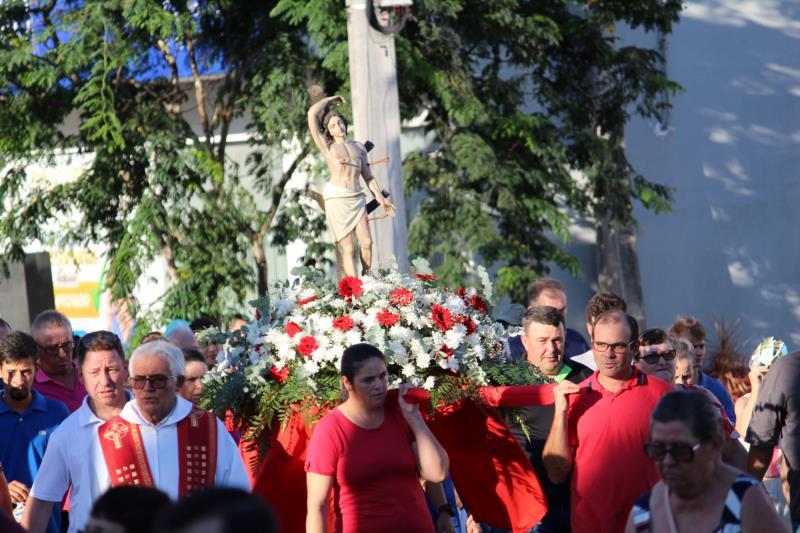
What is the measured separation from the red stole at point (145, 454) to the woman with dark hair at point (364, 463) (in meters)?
0.48

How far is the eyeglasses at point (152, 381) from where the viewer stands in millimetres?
5195

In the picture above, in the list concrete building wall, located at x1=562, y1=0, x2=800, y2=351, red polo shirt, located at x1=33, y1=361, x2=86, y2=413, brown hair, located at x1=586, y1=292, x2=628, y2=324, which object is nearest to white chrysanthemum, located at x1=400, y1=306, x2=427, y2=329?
brown hair, located at x1=586, y1=292, x2=628, y2=324

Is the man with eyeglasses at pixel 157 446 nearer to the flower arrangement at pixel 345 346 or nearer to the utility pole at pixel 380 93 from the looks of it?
the flower arrangement at pixel 345 346

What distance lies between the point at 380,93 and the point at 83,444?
491 cm

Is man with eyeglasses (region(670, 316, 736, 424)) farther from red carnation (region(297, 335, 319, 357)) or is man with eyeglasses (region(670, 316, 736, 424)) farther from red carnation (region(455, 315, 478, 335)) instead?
red carnation (region(297, 335, 319, 357))

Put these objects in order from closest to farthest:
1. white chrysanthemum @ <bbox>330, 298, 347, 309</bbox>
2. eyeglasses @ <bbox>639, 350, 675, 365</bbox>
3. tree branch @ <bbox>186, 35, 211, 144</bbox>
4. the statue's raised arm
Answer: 1. white chrysanthemum @ <bbox>330, 298, 347, 309</bbox>
2. eyeglasses @ <bbox>639, 350, 675, 365</bbox>
3. the statue's raised arm
4. tree branch @ <bbox>186, 35, 211, 144</bbox>

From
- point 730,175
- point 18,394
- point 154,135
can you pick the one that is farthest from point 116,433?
point 730,175

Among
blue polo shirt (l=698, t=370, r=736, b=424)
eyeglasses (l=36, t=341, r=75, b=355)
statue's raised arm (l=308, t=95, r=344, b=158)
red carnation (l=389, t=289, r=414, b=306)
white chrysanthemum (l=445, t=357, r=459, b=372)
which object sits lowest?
blue polo shirt (l=698, t=370, r=736, b=424)

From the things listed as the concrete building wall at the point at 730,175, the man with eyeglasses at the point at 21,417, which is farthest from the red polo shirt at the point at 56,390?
the concrete building wall at the point at 730,175

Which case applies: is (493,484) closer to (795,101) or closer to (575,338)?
(575,338)

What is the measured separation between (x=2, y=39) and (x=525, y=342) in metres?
9.03

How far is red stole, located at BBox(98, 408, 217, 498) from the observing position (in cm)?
512

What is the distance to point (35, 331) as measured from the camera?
777 cm

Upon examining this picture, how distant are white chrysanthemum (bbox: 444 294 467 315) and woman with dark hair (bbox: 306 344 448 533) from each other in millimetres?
708
